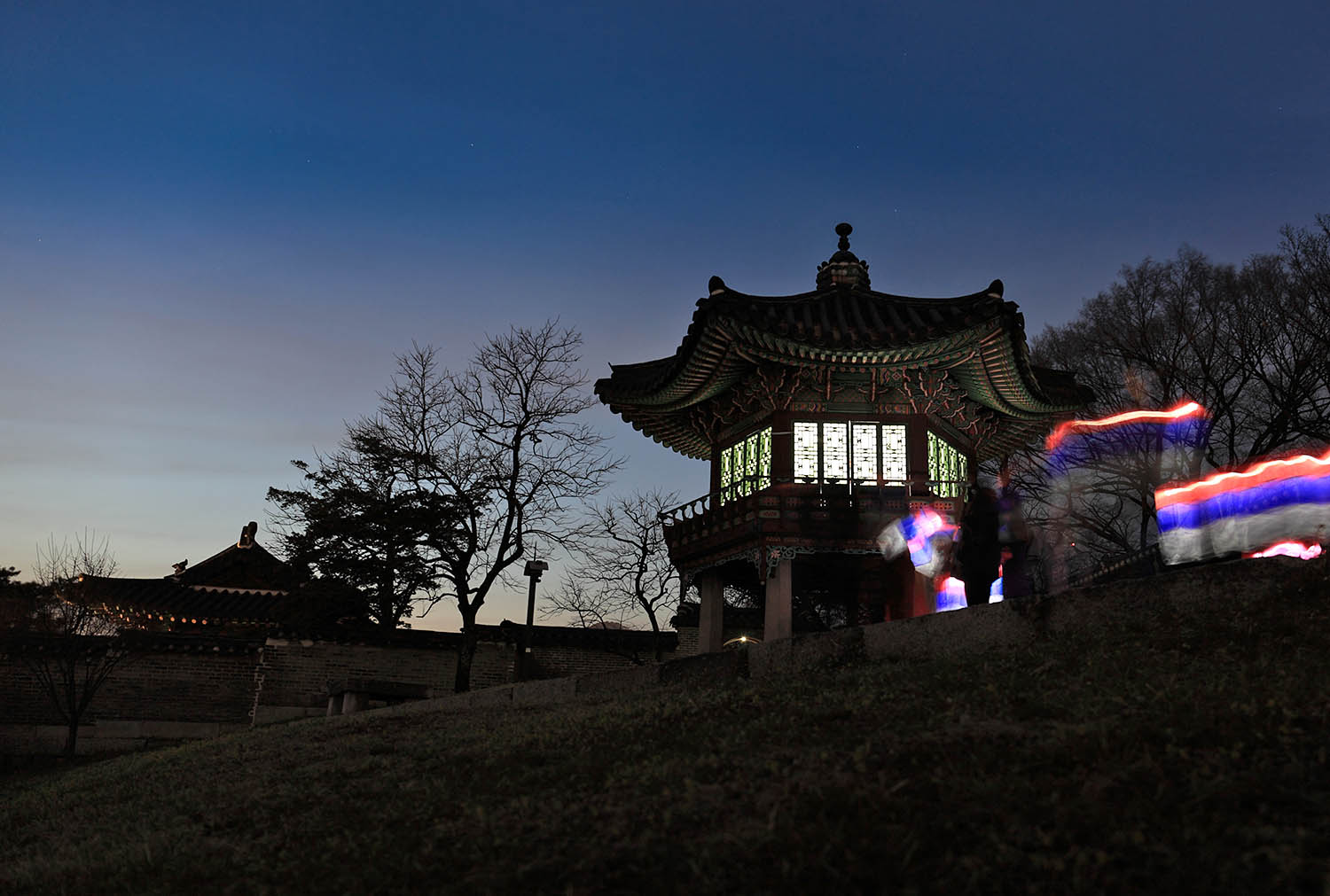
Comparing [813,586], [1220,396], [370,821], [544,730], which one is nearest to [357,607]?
[813,586]

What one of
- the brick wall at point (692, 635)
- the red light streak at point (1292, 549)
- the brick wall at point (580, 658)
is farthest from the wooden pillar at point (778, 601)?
the red light streak at point (1292, 549)

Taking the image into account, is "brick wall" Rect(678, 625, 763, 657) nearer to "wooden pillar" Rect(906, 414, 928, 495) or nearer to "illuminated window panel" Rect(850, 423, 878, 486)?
"illuminated window panel" Rect(850, 423, 878, 486)

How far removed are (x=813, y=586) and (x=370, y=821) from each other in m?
17.9

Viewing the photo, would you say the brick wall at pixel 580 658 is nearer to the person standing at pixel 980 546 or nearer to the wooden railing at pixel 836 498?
the wooden railing at pixel 836 498

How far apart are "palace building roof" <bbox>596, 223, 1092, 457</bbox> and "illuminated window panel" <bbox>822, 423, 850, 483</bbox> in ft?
2.20

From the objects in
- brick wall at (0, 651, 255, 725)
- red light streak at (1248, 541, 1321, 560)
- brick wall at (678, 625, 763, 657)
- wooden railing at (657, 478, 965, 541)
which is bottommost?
brick wall at (0, 651, 255, 725)

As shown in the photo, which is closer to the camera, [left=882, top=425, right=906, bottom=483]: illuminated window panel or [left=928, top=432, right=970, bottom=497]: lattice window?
[left=928, top=432, right=970, bottom=497]: lattice window

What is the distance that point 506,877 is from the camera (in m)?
5.40

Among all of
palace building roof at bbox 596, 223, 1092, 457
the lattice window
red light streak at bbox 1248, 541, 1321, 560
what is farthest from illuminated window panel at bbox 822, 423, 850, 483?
red light streak at bbox 1248, 541, 1321, 560

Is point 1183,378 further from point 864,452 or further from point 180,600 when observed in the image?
point 180,600

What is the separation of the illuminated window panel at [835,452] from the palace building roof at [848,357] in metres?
0.67

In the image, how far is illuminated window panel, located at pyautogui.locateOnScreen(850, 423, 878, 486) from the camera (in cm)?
1980

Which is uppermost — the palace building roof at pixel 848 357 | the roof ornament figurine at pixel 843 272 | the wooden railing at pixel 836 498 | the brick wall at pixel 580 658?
the roof ornament figurine at pixel 843 272

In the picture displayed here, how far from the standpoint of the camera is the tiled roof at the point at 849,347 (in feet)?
61.9
